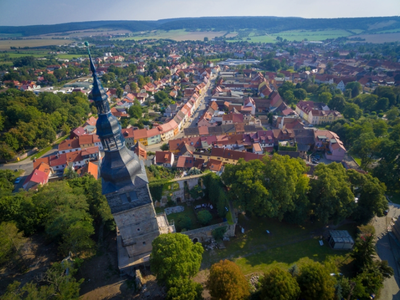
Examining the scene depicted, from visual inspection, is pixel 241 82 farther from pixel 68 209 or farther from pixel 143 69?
pixel 68 209

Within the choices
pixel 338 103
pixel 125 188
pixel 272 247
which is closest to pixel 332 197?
pixel 272 247

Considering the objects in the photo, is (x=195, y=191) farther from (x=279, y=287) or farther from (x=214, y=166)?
(x=279, y=287)

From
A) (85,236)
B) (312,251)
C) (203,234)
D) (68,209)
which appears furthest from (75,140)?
(312,251)

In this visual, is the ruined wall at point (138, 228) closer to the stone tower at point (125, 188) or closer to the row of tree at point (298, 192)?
the stone tower at point (125, 188)

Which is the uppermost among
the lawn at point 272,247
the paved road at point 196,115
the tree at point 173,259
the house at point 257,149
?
the tree at point 173,259

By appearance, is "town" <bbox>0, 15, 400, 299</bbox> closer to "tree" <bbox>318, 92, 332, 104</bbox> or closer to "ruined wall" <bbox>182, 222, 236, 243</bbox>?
"ruined wall" <bbox>182, 222, 236, 243</bbox>

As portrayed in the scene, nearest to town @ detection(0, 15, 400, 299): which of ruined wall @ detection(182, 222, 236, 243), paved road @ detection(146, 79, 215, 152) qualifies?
ruined wall @ detection(182, 222, 236, 243)

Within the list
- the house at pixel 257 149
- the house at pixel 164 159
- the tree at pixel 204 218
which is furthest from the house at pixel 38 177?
the house at pixel 257 149
